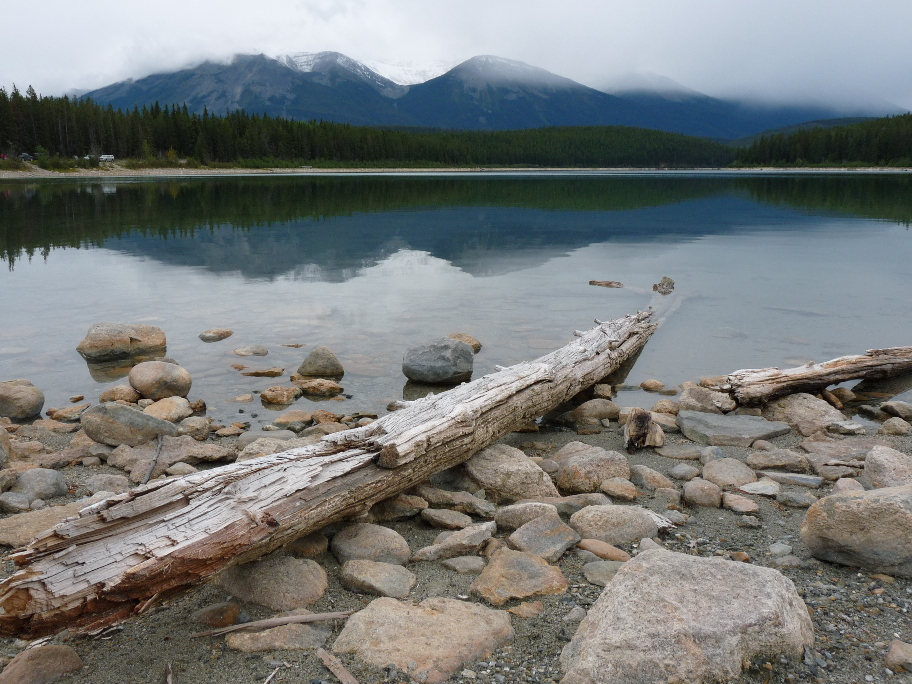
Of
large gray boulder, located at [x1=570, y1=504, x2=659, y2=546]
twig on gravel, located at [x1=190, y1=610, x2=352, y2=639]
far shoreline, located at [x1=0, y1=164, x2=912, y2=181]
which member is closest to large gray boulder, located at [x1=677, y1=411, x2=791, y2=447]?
large gray boulder, located at [x1=570, y1=504, x2=659, y2=546]

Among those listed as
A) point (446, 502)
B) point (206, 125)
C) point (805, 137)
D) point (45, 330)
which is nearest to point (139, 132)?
point (206, 125)

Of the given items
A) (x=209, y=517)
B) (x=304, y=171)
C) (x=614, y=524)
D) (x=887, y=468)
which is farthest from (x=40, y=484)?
(x=304, y=171)

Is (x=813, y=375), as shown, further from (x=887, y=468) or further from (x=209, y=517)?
(x=209, y=517)

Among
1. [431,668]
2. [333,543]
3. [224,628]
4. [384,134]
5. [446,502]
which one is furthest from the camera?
[384,134]

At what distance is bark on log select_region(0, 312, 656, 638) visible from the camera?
10.9ft

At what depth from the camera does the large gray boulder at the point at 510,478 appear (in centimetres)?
588

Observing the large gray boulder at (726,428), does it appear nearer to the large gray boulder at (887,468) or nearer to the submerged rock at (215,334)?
the large gray boulder at (887,468)

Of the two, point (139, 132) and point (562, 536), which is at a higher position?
point (139, 132)

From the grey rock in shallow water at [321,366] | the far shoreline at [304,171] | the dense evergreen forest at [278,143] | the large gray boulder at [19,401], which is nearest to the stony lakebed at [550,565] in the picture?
the large gray boulder at [19,401]

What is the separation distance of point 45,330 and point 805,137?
165 metres

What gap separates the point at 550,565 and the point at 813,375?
6.32m

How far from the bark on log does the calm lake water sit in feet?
11.7

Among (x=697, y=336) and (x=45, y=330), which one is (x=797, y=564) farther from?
(x=45, y=330)

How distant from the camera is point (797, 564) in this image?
4.31 metres
